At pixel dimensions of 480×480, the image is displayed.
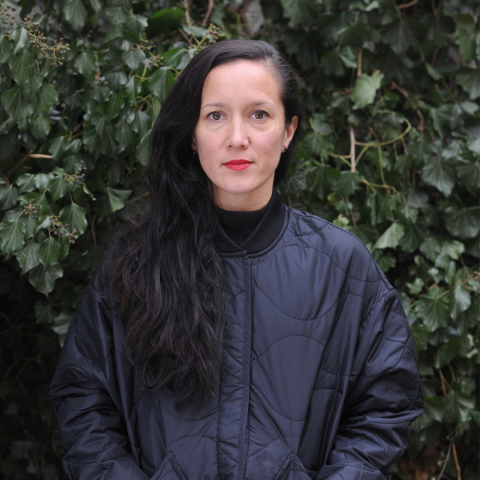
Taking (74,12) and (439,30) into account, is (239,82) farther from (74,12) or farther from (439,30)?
(439,30)

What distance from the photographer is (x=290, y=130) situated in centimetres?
130

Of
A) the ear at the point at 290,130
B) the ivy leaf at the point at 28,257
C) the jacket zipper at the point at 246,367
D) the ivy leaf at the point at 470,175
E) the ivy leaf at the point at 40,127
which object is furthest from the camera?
the ivy leaf at the point at 470,175

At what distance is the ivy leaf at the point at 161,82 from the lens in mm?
1524

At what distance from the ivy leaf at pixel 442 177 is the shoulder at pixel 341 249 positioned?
86 centimetres

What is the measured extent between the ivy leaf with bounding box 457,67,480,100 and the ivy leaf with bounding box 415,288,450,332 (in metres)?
0.79

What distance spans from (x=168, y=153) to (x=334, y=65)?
3.16ft

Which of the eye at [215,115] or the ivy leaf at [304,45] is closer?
the eye at [215,115]

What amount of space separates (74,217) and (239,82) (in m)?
0.63

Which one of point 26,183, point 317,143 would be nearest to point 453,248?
point 317,143

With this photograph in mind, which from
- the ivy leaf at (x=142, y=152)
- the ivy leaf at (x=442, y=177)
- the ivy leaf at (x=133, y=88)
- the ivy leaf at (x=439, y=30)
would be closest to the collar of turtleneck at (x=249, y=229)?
the ivy leaf at (x=142, y=152)

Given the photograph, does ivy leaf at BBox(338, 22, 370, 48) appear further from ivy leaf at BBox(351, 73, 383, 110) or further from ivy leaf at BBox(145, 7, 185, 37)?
ivy leaf at BBox(145, 7, 185, 37)

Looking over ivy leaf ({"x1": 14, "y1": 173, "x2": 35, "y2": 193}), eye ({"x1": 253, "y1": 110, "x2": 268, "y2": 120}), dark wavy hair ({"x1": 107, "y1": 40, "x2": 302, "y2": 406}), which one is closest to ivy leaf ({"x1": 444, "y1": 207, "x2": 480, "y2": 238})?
dark wavy hair ({"x1": 107, "y1": 40, "x2": 302, "y2": 406})

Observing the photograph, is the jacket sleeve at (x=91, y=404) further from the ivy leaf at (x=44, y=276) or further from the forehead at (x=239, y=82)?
the forehead at (x=239, y=82)

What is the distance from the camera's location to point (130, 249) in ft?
4.12
